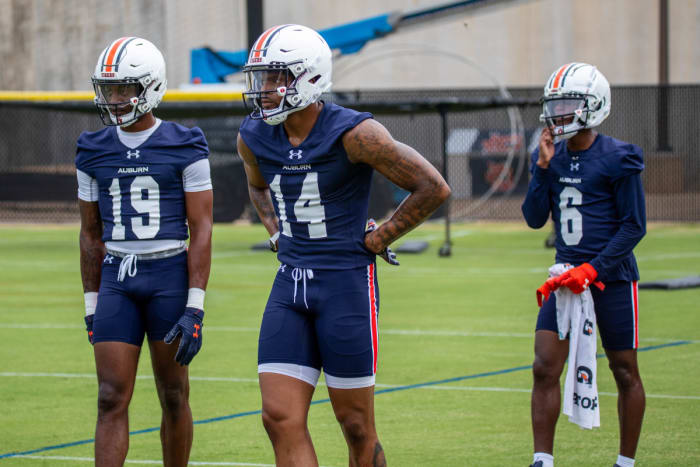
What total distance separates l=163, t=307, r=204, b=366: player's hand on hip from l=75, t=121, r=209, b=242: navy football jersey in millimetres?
435

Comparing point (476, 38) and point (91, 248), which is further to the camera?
point (476, 38)

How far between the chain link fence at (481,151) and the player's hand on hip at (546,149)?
18657 millimetres

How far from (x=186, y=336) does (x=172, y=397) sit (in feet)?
1.39

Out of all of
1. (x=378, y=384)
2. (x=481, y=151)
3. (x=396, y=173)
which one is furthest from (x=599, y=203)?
(x=481, y=151)

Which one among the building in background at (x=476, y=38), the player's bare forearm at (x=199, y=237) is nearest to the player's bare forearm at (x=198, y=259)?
the player's bare forearm at (x=199, y=237)

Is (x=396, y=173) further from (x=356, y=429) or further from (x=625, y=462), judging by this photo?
(x=625, y=462)

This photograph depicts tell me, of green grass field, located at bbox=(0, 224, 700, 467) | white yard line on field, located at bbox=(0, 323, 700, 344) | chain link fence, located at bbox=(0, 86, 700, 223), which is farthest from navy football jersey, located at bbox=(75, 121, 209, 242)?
chain link fence, located at bbox=(0, 86, 700, 223)

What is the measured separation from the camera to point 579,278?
6.30 m

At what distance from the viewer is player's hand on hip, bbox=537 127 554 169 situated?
6672 millimetres

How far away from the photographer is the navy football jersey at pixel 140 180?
5816mm

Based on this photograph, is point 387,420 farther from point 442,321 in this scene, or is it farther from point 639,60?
point 639,60

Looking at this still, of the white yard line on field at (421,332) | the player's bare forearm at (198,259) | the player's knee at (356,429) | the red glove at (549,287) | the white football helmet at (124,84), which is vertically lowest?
the white yard line on field at (421,332)

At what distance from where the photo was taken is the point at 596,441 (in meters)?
7.32

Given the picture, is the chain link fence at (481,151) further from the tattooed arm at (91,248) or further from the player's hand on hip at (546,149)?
the tattooed arm at (91,248)
